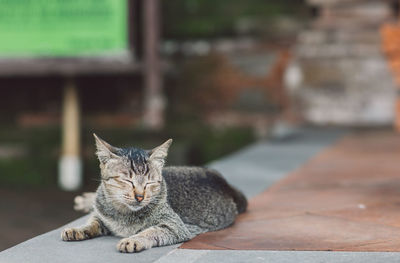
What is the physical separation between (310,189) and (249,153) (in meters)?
2.39

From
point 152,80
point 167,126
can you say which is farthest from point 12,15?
point 167,126

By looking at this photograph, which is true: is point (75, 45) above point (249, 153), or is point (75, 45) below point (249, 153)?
above

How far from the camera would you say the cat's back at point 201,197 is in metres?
3.92

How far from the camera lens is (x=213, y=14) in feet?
39.2

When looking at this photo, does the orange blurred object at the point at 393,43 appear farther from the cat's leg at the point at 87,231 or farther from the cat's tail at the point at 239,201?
the cat's leg at the point at 87,231

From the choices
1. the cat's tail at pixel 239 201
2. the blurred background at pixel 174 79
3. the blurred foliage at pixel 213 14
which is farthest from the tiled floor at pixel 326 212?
the blurred foliage at pixel 213 14

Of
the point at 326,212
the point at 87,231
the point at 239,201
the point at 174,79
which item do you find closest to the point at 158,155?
the point at 87,231

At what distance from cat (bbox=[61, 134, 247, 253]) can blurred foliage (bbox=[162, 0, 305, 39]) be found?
25.2 ft

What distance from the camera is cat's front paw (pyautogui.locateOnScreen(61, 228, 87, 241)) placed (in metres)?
3.67

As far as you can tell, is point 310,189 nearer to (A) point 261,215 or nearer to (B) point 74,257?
(A) point 261,215

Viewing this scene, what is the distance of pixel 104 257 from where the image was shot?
3.32 m

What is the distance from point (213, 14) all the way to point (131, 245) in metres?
8.92

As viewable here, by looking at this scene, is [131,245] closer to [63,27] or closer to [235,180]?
[235,180]

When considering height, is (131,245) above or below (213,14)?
below
